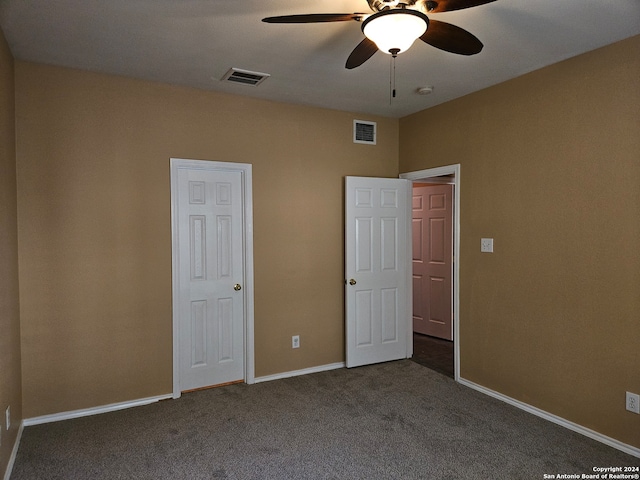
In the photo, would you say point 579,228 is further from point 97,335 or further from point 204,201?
point 97,335

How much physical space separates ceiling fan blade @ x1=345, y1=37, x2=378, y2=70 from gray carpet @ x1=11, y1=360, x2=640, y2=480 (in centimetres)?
234

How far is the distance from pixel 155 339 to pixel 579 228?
333 cm

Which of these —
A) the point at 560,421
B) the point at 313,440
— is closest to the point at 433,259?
the point at 560,421

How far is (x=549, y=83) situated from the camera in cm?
320

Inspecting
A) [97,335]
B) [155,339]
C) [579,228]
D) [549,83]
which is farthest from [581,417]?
[97,335]

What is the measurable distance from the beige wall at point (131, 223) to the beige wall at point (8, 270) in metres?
0.16

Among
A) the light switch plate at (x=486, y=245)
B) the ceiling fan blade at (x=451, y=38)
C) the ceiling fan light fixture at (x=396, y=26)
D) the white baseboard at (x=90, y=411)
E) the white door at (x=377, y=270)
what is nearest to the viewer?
the ceiling fan light fixture at (x=396, y=26)

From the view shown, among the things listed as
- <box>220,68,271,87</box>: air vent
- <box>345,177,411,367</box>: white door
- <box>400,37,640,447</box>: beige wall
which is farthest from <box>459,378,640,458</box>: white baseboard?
<box>220,68,271,87</box>: air vent

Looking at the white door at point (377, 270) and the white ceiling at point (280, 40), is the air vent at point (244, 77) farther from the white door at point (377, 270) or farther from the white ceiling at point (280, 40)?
the white door at point (377, 270)

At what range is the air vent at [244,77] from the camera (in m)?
3.31

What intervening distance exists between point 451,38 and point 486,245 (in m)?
2.07

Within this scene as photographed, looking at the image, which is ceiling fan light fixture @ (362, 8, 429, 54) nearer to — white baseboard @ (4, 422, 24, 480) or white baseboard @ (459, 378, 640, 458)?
white baseboard @ (459, 378, 640, 458)

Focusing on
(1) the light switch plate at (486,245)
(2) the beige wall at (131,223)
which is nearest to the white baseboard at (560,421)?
(1) the light switch plate at (486,245)

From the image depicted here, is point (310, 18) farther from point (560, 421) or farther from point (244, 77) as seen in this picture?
point (560, 421)
